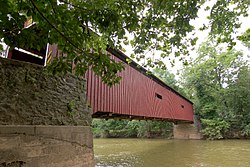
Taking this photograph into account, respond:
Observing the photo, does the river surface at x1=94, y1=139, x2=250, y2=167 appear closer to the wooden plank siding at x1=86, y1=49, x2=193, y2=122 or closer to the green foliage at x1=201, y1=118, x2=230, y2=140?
the wooden plank siding at x1=86, y1=49, x2=193, y2=122

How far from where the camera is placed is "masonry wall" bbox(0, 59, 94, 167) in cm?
245

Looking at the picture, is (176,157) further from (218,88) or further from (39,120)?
(218,88)

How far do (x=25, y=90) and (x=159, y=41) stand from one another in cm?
290

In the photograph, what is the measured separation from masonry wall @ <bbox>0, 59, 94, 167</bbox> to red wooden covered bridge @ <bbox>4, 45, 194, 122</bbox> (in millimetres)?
1182

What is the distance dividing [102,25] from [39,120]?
1980mm

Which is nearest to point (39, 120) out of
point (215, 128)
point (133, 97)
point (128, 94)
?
point (128, 94)

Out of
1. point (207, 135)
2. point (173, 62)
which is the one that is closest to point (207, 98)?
point (207, 135)

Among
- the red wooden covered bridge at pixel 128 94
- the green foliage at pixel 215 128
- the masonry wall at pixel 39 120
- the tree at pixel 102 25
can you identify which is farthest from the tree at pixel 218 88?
the masonry wall at pixel 39 120

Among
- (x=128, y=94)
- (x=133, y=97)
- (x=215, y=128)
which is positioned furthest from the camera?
(x=215, y=128)

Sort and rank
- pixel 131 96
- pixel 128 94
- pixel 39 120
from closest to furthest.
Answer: pixel 39 120, pixel 128 94, pixel 131 96

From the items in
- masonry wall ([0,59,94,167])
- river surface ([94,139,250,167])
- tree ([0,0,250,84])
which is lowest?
river surface ([94,139,250,167])

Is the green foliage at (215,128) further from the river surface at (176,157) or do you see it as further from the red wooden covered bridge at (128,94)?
the river surface at (176,157)

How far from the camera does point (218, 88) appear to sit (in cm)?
1748

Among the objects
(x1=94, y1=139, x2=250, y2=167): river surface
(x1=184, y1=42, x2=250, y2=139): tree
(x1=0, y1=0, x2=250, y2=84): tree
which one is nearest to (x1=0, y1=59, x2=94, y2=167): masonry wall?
(x1=0, y1=0, x2=250, y2=84): tree
